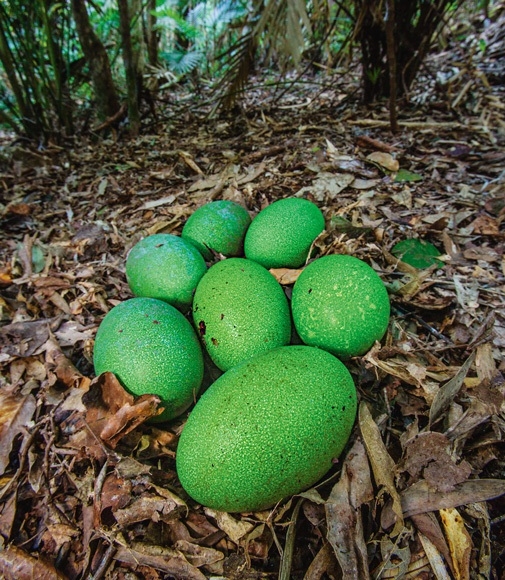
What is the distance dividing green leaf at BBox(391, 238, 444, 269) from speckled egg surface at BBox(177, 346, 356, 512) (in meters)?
1.09

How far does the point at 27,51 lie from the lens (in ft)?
12.7

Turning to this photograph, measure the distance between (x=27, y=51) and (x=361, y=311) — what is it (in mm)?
4325

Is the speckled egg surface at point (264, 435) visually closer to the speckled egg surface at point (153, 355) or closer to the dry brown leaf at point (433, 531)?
the speckled egg surface at point (153, 355)

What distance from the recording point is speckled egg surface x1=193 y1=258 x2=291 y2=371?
64.9 inches

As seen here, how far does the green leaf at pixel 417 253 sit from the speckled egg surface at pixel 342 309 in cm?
59

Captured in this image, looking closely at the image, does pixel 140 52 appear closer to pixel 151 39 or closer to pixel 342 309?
pixel 151 39

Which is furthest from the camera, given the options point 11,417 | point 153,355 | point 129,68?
point 129,68

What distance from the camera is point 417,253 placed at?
7.35 ft

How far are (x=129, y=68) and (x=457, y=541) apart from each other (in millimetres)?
4142

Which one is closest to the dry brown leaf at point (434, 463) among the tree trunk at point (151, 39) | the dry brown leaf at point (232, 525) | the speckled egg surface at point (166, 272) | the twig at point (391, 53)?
the dry brown leaf at point (232, 525)

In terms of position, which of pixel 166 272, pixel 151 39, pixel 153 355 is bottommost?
pixel 153 355

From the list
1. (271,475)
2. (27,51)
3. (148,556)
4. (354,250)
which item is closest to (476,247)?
(354,250)

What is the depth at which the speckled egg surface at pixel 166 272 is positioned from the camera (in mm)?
1926

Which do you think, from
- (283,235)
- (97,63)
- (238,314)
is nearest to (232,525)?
(238,314)
